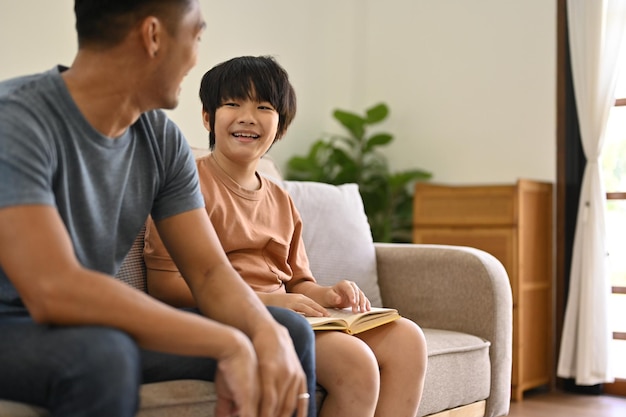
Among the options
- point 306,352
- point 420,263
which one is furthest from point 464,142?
point 306,352

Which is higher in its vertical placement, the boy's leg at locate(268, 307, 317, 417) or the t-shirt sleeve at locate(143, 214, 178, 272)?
the t-shirt sleeve at locate(143, 214, 178, 272)

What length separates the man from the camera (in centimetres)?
106

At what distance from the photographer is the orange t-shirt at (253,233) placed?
1758mm

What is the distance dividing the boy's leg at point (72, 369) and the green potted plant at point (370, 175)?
10.0 ft

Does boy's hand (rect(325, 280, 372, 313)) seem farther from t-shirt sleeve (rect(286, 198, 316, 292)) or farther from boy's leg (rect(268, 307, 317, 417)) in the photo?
boy's leg (rect(268, 307, 317, 417))

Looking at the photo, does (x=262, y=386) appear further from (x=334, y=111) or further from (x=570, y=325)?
(x=334, y=111)

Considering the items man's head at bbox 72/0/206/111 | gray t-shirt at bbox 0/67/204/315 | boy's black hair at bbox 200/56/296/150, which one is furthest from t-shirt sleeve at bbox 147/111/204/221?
boy's black hair at bbox 200/56/296/150

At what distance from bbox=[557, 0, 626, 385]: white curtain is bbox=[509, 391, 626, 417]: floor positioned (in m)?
0.09

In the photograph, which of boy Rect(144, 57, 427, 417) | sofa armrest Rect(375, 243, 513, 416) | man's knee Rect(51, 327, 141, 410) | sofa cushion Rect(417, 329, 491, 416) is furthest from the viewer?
sofa armrest Rect(375, 243, 513, 416)

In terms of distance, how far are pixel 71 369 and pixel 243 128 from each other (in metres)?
0.92

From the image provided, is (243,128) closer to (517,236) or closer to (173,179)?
(173,179)

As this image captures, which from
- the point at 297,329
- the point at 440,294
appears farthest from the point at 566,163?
the point at 297,329

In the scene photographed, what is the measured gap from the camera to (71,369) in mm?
1028

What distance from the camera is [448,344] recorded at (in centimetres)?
209
